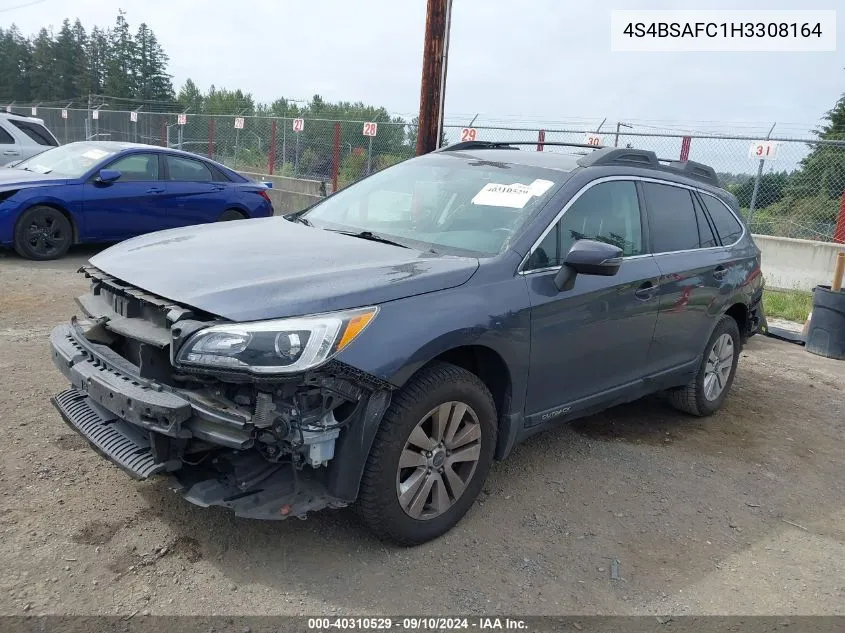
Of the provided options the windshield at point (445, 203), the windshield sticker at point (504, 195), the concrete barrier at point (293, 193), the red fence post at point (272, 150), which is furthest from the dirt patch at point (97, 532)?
the red fence post at point (272, 150)

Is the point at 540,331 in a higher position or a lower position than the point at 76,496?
higher

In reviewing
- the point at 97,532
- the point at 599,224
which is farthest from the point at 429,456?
the point at 599,224

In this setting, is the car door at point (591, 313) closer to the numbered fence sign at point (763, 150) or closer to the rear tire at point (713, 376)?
the rear tire at point (713, 376)

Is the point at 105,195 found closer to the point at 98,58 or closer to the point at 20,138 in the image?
the point at 20,138

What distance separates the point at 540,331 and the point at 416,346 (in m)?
0.84

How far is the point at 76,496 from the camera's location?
340 cm

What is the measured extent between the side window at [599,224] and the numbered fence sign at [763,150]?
763cm

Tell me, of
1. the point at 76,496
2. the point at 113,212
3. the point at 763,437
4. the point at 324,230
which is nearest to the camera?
the point at 76,496

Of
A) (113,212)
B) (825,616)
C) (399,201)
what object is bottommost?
(825,616)

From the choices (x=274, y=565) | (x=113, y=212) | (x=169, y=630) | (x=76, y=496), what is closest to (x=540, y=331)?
(x=274, y=565)

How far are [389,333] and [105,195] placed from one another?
7.25 m

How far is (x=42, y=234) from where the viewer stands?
853 centimetres

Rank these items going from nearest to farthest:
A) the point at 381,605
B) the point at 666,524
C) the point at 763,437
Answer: the point at 381,605 < the point at 666,524 < the point at 763,437

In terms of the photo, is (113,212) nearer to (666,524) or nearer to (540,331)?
(540,331)
